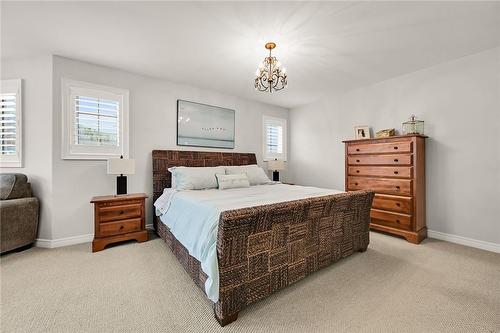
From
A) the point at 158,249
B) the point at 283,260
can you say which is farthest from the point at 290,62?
the point at 158,249

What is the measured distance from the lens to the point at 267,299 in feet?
5.82

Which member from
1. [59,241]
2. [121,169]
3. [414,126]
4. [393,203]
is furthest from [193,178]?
[414,126]

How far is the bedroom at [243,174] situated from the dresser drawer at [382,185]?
0.02 m

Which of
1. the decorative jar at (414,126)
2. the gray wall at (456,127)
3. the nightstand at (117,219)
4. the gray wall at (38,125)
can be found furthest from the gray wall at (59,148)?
the decorative jar at (414,126)

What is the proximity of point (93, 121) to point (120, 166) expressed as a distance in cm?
85

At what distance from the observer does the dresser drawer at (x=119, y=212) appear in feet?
9.06

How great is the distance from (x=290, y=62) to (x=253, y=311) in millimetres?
2964

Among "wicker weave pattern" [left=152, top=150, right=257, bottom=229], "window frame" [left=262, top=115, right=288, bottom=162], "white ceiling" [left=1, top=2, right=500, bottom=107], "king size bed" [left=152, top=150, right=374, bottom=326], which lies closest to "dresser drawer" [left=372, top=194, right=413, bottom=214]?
"king size bed" [left=152, top=150, right=374, bottom=326]

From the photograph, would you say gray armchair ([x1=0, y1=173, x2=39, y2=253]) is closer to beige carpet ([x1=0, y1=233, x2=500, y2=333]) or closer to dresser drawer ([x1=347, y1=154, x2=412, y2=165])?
beige carpet ([x1=0, y1=233, x2=500, y2=333])

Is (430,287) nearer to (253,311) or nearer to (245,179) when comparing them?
(253,311)

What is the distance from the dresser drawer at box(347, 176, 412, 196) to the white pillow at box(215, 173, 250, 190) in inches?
73.0

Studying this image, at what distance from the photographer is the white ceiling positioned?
6.48 feet

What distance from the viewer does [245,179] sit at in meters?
3.46

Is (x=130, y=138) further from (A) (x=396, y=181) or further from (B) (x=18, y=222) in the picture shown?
(A) (x=396, y=181)
